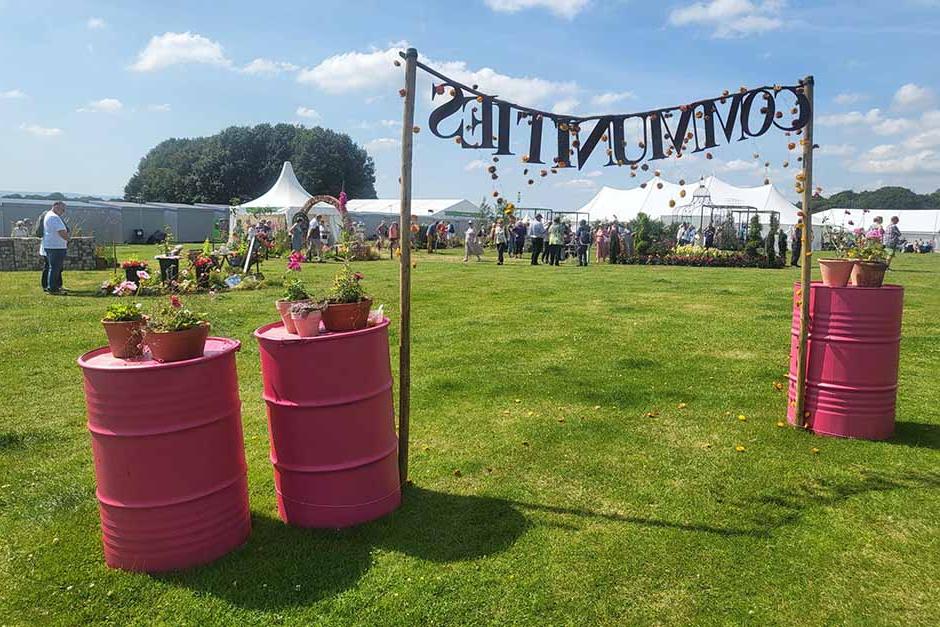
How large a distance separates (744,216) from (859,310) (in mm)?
32712

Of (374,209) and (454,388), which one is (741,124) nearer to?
(454,388)

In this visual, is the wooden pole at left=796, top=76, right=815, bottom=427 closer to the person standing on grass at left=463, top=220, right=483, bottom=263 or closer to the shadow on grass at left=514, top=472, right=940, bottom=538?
the shadow on grass at left=514, top=472, right=940, bottom=538

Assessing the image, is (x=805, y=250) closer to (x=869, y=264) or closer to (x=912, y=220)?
(x=869, y=264)

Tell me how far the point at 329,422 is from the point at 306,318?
0.55 m

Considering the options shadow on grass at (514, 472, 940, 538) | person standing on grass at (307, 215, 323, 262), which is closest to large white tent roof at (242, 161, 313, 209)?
person standing on grass at (307, 215, 323, 262)

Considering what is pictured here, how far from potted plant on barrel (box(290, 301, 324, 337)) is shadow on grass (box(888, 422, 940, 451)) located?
13.7ft

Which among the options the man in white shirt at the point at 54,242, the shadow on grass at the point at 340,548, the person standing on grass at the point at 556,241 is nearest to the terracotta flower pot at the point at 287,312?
the shadow on grass at the point at 340,548

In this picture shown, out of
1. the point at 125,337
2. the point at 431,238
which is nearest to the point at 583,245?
the point at 431,238

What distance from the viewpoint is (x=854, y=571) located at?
324cm

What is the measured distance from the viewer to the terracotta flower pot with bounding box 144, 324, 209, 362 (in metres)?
3.18

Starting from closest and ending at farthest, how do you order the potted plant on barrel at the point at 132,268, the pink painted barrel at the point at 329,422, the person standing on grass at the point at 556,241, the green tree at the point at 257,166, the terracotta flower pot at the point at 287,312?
the pink painted barrel at the point at 329,422
the terracotta flower pot at the point at 287,312
the potted plant on barrel at the point at 132,268
the person standing on grass at the point at 556,241
the green tree at the point at 257,166

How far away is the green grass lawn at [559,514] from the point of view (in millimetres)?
2986

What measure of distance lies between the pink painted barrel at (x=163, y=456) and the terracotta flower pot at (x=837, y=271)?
422cm

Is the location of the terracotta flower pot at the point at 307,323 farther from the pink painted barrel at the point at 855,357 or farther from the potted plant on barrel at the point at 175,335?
the pink painted barrel at the point at 855,357
